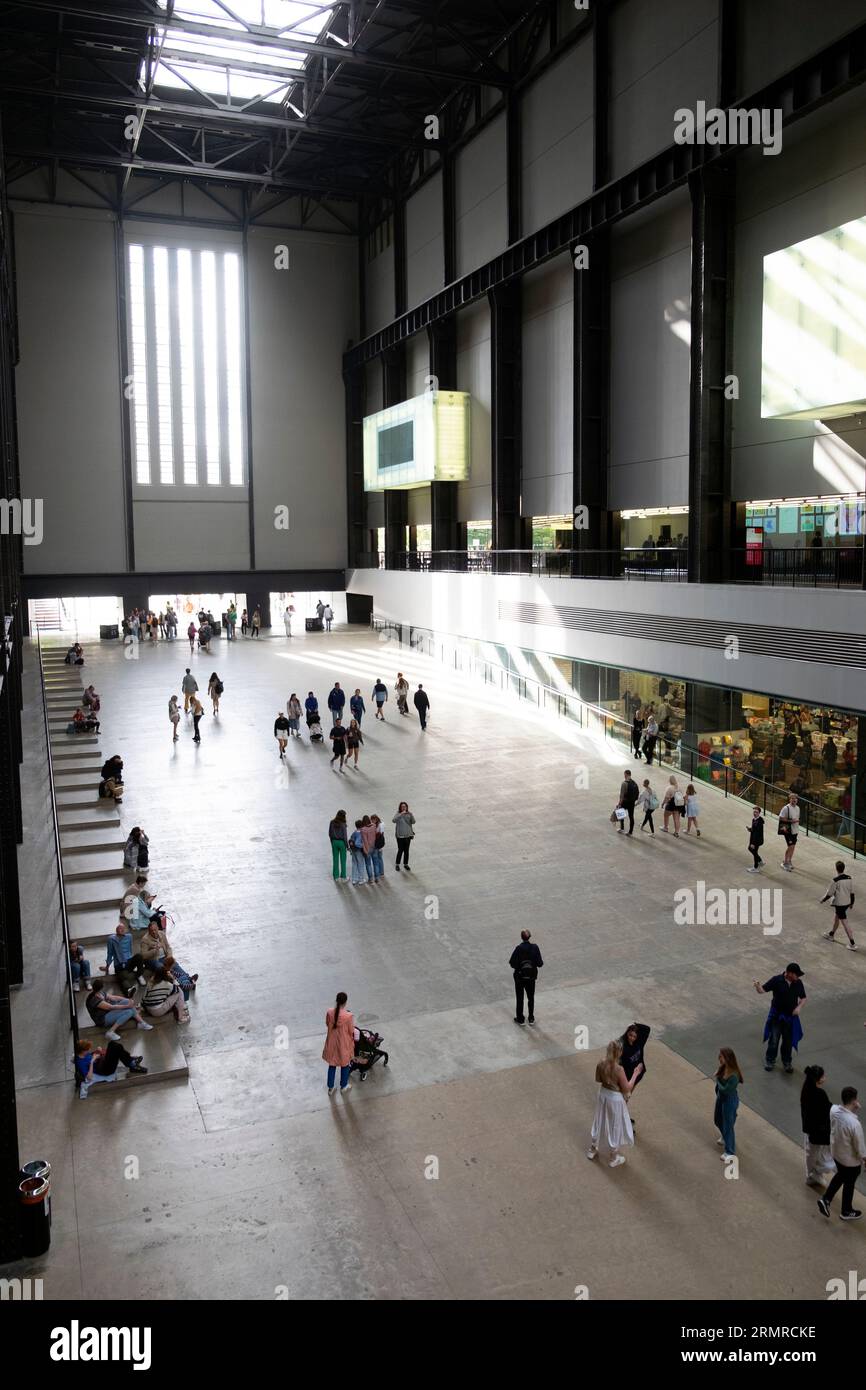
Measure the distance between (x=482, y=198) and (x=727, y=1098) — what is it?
1398 inches

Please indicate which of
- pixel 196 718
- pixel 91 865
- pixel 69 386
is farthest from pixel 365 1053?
pixel 69 386

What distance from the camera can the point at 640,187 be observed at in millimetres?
26109

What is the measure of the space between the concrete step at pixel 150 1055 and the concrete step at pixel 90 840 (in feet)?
21.3

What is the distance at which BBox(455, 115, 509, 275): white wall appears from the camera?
35.3m

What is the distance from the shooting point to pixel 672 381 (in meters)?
26.3

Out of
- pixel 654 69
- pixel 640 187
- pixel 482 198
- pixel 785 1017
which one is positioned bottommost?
pixel 785 1017

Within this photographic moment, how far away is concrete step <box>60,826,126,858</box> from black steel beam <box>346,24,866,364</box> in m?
20.2

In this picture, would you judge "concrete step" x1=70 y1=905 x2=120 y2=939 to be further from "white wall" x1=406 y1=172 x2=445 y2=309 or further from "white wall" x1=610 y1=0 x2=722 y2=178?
"white wall" x1=406 y1=172 x2=445 y2=309

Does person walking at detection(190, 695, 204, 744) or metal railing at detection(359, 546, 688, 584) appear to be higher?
metal railing at detection(359, 546, 688, 584)

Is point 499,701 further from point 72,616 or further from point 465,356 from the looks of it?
point 72,616

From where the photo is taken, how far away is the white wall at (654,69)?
24.0 meters

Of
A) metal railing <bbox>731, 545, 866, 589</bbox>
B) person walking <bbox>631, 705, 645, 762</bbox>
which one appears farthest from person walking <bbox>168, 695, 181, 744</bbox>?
metal railing <bbox>731, 545, 866, 589</bbox>

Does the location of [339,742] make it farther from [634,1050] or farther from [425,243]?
[425,243]
